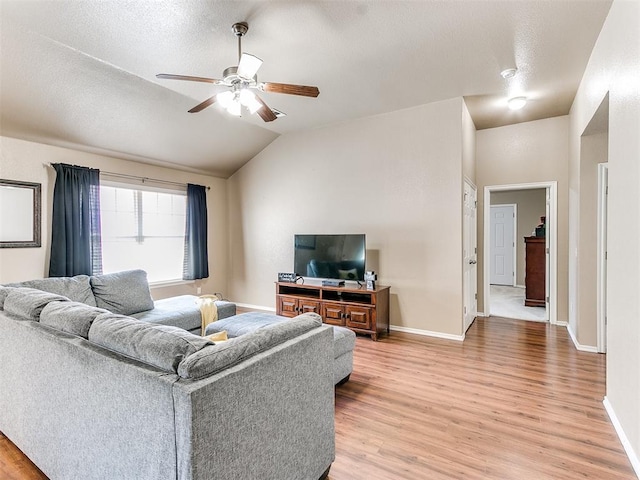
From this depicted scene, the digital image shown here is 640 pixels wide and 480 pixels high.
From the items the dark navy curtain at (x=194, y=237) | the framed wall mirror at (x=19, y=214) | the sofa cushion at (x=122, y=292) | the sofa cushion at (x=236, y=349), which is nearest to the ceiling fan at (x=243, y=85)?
the sofa cushion at (x=236, y=349)

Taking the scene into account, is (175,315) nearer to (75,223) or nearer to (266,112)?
(75,223)

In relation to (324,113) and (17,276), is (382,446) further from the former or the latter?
(17,276)

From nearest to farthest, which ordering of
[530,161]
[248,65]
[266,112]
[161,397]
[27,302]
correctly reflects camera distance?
[161,397], [27,302], [248,65], [266,112], [530,161]

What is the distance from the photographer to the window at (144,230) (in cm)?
474

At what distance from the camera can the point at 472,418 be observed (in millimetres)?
2379

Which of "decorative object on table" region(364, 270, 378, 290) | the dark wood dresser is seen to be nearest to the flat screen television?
"decorative object on table" region(364, 270, 378, 290)

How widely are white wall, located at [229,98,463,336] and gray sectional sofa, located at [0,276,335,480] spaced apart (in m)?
2.80

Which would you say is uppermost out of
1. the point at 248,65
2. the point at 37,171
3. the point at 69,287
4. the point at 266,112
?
the point at 248,65

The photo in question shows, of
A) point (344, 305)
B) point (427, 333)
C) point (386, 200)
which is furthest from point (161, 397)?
point (386, 200)

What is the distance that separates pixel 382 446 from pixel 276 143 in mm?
4666

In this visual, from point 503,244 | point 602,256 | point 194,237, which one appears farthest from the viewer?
point 503,244

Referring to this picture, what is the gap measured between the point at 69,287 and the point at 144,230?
6.47ft

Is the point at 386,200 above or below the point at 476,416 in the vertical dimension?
above

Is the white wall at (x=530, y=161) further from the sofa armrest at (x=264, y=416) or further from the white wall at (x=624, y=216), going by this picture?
the sofa armrest at (x=264, y=416)
